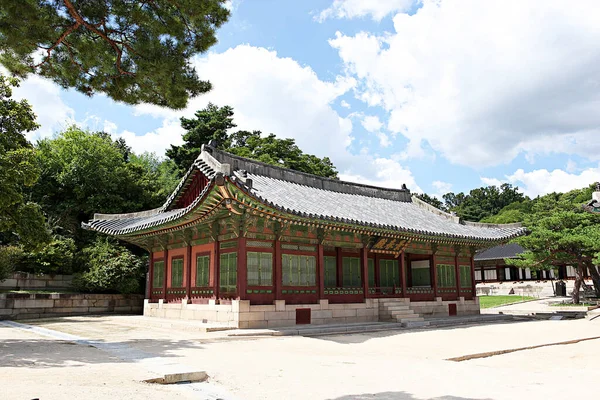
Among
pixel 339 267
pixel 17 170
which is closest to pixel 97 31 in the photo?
pixel 17 170

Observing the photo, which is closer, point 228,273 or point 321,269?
point 228,273

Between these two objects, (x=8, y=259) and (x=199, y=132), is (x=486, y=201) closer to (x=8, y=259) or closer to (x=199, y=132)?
(x=199, y=132)

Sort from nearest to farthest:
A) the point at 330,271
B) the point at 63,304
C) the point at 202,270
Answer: the point at 202,270 < the point at 330,271 < the point at 63,304

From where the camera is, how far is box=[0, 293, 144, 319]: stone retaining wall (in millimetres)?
22562

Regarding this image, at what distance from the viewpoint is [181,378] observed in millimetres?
7773

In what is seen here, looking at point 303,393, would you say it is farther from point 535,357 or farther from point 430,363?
point 535,357

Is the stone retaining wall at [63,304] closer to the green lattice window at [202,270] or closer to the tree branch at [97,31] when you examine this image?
the green lattice window at [202,270]

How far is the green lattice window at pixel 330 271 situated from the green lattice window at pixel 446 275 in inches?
261

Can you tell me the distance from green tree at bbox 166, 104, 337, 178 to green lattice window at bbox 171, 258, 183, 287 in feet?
88.6

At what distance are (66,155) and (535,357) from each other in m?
31.6

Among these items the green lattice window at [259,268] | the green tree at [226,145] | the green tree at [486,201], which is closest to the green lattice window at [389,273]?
the green lattice window at [259,268]

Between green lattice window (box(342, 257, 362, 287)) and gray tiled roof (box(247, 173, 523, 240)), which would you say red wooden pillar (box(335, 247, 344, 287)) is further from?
gray tiled roof (box(247, 173, 523, 240))

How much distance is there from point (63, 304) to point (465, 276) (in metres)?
21.6

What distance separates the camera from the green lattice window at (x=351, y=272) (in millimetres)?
20969
